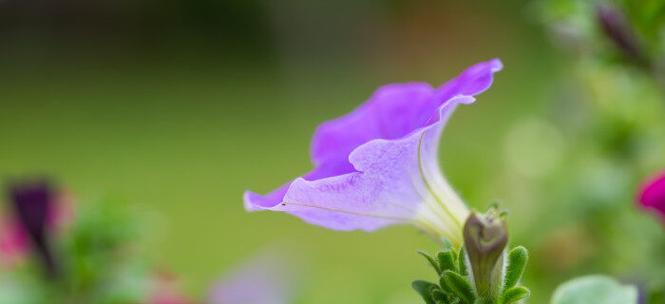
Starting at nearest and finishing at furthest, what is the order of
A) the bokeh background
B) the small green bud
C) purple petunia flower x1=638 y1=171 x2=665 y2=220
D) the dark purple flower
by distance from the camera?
the small green bud → purple petunia flower x1=638 y1=171 x2=665 y2=220 → the dark purple flower → the bokeh background

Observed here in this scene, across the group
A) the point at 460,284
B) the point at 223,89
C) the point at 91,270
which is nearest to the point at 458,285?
the point at 460,284

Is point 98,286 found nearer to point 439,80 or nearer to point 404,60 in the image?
point 439,80

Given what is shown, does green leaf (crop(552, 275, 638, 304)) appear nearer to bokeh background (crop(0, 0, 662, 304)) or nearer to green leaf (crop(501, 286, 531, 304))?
green leaf (crop(501, 286, 531, 304))

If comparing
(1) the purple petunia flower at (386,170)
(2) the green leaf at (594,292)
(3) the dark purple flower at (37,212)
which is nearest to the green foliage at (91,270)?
(3) the dark purple flower at (37,212)

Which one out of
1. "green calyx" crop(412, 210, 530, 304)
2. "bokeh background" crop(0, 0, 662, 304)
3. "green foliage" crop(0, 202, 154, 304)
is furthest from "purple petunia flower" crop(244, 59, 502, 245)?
"bokeh background" crop(0, 0, 662, 304)

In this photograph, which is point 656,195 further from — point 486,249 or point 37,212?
point 37,212

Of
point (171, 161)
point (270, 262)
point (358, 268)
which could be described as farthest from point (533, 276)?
point (171, 161)
